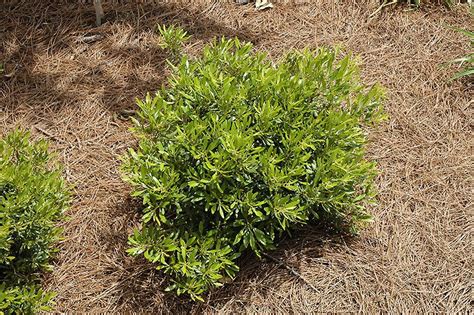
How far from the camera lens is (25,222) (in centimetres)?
242

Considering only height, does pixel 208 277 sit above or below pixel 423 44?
below

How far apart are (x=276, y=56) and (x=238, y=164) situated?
155 centimetres

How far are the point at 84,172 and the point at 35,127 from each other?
480mm

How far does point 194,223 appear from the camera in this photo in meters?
2.68

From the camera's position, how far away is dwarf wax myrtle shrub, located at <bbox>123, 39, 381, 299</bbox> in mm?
2490

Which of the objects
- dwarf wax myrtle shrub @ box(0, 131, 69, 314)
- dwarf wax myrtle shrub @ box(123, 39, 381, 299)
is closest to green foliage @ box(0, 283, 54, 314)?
dwarf wax myrtle shrub @ box(0, 131, 69, 314)

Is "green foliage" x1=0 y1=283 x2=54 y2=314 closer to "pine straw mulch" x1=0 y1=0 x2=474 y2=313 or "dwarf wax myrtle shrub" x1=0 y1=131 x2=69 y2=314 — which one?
"dwarf wax myrtle shrub" x1=0 y1=131 x2=69 y2=314

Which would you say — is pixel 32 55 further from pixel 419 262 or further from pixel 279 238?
pixel 419 262

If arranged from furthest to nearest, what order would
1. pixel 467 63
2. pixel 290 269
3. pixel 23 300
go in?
1. pixel 467 63
2. pixel 290 269
3. pixel 23 300

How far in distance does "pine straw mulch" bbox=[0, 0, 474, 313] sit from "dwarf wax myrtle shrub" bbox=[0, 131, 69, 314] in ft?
0.65

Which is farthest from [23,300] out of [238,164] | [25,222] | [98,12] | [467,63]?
[467,63]

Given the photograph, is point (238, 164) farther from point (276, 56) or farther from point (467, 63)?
point (467, 63)

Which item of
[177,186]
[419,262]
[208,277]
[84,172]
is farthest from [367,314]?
[84,172]

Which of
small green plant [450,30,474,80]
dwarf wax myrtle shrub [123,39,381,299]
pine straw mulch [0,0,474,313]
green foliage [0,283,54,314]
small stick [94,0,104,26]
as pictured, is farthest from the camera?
small stick [94,0,104,26]
